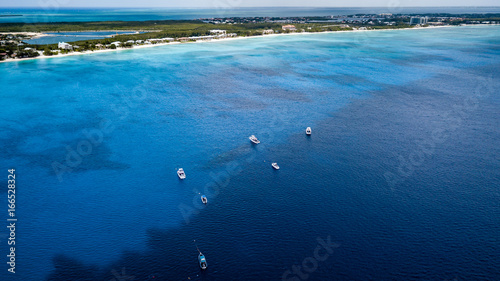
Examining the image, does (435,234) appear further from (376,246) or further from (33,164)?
(33,164)

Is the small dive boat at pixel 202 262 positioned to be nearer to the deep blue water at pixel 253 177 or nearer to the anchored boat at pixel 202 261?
the anchored boat at pixel 202 261

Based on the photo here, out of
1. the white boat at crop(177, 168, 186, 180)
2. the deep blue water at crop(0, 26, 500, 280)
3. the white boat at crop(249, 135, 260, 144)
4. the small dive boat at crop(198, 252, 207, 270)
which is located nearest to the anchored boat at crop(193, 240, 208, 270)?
the small dive boat at crop(198, 252, 207, 270)

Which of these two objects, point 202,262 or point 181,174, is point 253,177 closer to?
point 181,174

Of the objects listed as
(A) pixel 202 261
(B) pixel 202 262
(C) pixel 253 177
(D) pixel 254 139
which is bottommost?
(B) pixel 202 262

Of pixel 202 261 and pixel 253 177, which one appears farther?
pixel 253 177

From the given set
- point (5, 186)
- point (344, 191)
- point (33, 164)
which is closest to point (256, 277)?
point (344, 191)

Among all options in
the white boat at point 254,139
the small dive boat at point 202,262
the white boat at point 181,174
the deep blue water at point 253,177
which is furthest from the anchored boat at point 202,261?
the white boat at point 254,139

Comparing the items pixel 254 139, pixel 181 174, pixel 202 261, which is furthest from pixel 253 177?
pixel 202 261

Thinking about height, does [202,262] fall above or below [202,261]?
below
